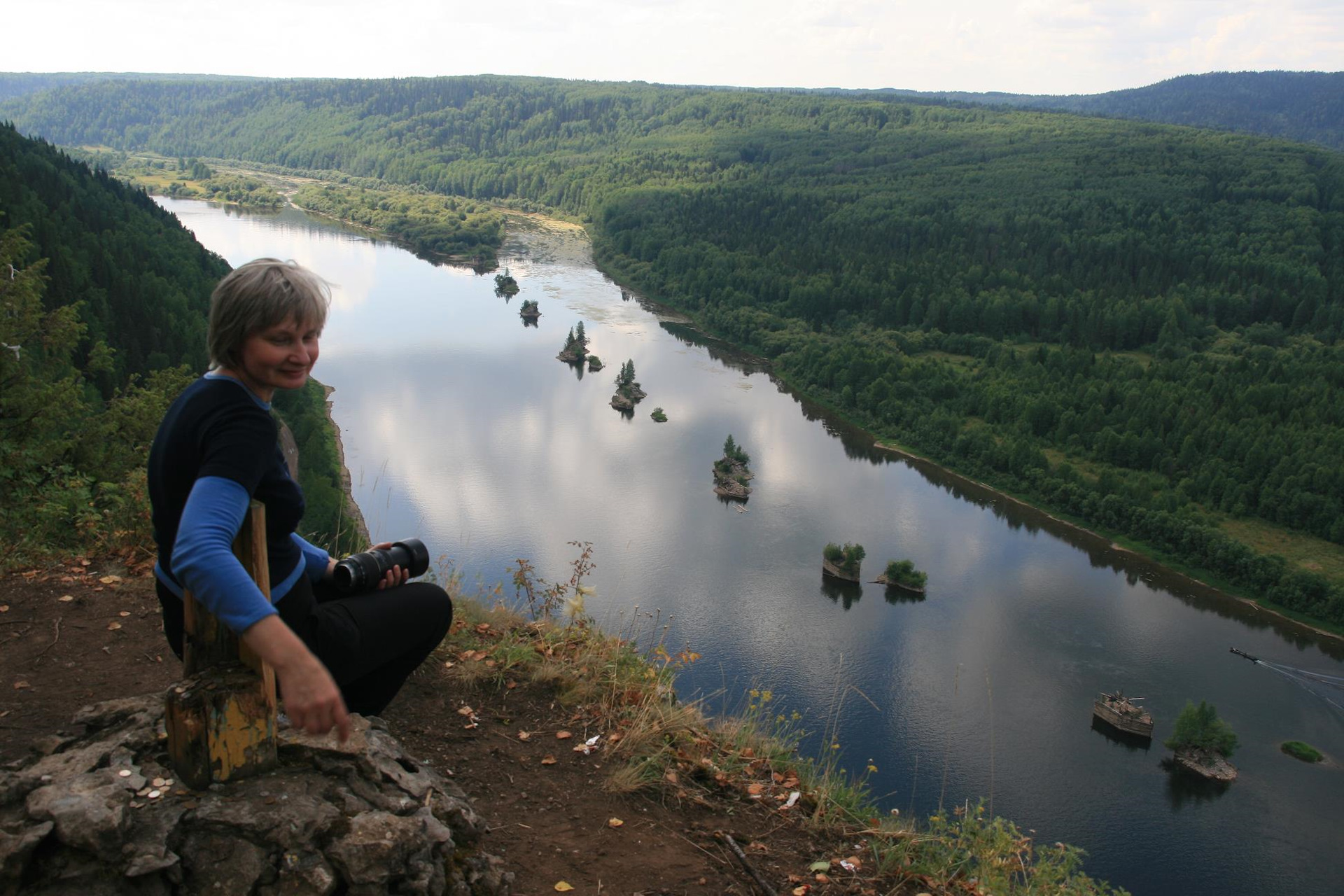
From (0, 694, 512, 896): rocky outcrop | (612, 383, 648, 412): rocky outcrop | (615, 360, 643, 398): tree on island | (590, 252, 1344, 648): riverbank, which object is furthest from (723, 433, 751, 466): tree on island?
(0, 694, 512, 896): rocky outcrop

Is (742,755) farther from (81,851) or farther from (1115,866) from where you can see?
(1115,866)

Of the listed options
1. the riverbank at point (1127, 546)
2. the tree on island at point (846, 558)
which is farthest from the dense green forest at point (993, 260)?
the tree on island at point (846, 558)

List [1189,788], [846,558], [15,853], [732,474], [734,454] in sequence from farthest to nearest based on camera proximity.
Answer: [734,454], [732,474], [846,558], [1189,788], [15,853]

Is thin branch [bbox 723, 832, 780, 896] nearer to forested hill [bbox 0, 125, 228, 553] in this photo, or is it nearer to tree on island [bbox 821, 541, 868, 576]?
forested hill [bbox 0, 125, 228, 553]

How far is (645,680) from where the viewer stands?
13.9ft

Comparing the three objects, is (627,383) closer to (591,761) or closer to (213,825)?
(591,761)

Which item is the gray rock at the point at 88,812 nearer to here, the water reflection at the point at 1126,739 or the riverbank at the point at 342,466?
the riverbank at the point at 342,466

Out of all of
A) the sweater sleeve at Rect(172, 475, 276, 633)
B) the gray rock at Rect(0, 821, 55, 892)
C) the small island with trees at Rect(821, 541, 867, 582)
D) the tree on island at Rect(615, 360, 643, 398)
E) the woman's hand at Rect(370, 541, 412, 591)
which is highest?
the sweater sleeve at Rect(172, 475, 276, 633)

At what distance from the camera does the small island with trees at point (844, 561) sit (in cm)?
2441

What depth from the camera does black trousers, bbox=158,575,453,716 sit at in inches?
92.7

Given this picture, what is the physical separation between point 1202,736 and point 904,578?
7.65 meters

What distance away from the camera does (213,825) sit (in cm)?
212

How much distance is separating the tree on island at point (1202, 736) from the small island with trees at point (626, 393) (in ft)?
72.1

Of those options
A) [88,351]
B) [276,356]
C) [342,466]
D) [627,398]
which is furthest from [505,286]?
[276,356]
